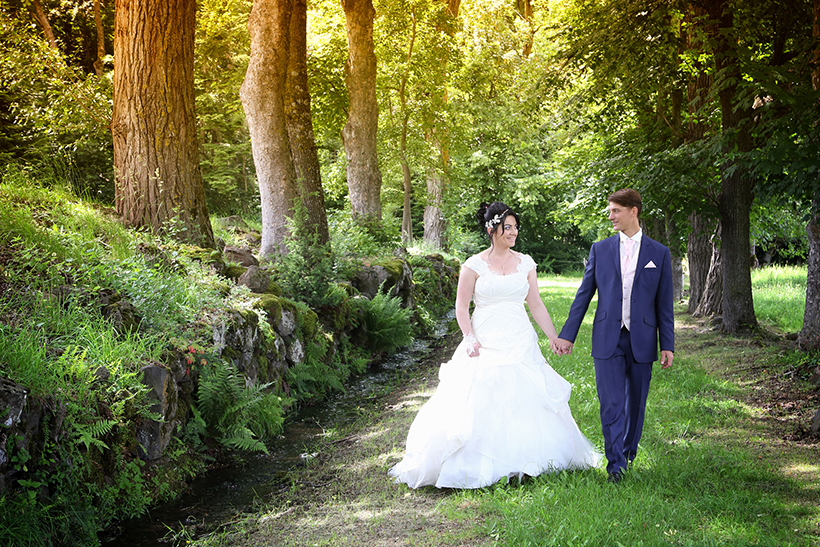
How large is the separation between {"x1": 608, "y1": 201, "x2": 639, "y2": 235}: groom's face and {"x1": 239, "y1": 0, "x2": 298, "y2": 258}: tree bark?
8.68m

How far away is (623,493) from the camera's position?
4551 mm

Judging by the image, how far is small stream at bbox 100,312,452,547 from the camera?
5168 millimetres

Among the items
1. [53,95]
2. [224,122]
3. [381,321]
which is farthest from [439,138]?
[53,95]

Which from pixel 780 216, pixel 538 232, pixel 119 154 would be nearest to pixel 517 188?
pixel 538 232

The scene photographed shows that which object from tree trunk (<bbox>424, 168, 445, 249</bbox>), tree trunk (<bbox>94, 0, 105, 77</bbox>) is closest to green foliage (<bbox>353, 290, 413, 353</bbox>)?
tree trunk (<bbox>94, 0, 105, 77</bbox>)

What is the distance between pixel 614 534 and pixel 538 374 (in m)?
1.68

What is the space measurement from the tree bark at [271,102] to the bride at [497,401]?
7763 mm

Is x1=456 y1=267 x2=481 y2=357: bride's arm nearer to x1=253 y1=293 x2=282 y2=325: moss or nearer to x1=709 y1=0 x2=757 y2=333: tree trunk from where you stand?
x1=253 y1=293 x2=282 y2=325: moss

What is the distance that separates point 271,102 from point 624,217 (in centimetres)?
951

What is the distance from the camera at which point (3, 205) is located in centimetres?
734

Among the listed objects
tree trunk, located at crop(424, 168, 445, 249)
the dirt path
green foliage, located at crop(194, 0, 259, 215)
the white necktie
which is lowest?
the dirt path

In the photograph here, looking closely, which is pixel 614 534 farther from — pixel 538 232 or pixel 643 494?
pixel 538 232

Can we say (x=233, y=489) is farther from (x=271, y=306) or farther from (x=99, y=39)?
(x=99, y=39)

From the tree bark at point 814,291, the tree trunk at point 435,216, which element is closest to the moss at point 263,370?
the tree bark at point 814,291
